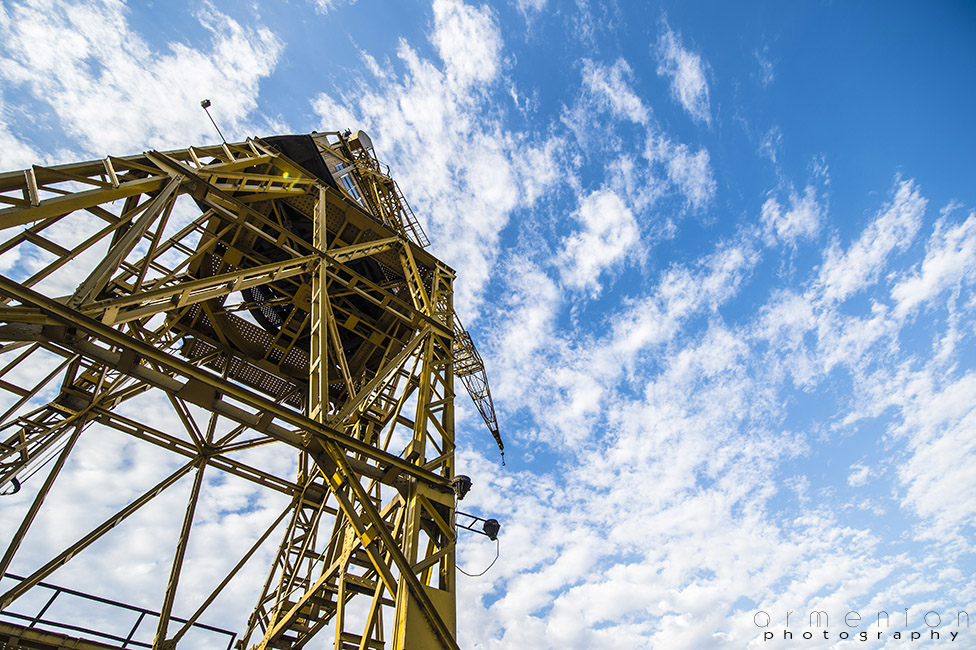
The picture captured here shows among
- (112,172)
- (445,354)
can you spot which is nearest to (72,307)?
(112,172)

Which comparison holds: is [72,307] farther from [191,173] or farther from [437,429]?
[437,429]

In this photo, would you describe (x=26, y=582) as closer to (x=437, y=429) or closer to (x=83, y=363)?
(x=83, y=363)

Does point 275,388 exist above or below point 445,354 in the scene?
above

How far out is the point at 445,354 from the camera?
9609mm

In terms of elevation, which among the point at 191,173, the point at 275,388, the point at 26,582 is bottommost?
the point at 26,582

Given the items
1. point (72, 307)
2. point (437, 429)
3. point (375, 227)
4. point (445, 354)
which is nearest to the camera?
point (72, 307)

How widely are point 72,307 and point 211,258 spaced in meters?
6.69

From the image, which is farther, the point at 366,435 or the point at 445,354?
the point at 366,435

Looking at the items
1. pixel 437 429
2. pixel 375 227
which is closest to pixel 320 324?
pixel 437 429

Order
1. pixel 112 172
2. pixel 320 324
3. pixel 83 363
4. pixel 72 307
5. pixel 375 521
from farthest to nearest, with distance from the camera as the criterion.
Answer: pixel 83 363, pixel 320 324, pixel 112 172, pixel 375 521, pixel 72 307

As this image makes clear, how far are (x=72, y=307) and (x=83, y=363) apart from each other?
6680mm

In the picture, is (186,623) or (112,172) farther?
(186,623)

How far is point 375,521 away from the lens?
18.7 feet

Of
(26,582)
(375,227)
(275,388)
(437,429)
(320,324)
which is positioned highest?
(375,227)
